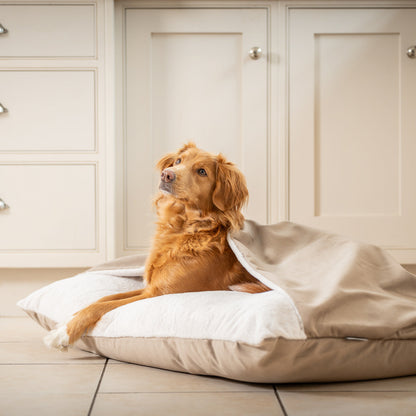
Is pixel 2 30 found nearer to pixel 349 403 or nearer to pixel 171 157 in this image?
pixel 171 157

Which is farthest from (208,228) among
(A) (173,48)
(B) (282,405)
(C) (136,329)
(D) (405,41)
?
(D) (405,41)

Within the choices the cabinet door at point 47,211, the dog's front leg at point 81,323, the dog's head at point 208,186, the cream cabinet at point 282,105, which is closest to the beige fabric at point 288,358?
the dog's front leg at point 81,323

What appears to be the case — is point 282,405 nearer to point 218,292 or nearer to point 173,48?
point 218,292

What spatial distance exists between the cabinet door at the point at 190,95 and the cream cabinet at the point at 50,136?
19 cm

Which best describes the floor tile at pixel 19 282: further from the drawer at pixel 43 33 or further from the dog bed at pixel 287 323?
the drawer at pixel 43 33

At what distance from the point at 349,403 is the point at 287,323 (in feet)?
0.68

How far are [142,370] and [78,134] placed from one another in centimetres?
123

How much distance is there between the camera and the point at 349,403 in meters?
1.17

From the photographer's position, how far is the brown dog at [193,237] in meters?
1.53

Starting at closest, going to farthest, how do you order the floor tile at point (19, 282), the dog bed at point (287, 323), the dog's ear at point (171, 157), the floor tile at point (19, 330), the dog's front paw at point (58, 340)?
the dog bed at point (287, 323), the dog's front paw at point (58, 340), the dog's ear at point (171, 157), the floor tile at point (19, 330), the floor tile at point (19, 282)

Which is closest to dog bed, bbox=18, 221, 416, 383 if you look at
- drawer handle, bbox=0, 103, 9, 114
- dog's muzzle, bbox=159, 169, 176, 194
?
dog's muzzle, bbox=159, 169, 176, 194

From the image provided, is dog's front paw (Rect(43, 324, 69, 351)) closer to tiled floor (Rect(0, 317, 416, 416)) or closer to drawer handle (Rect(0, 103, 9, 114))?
tiled floor (Rect(0, 317, 416, 416))

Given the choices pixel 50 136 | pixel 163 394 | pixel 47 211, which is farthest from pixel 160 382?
pixel 50 136

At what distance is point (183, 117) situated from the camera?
250cm
